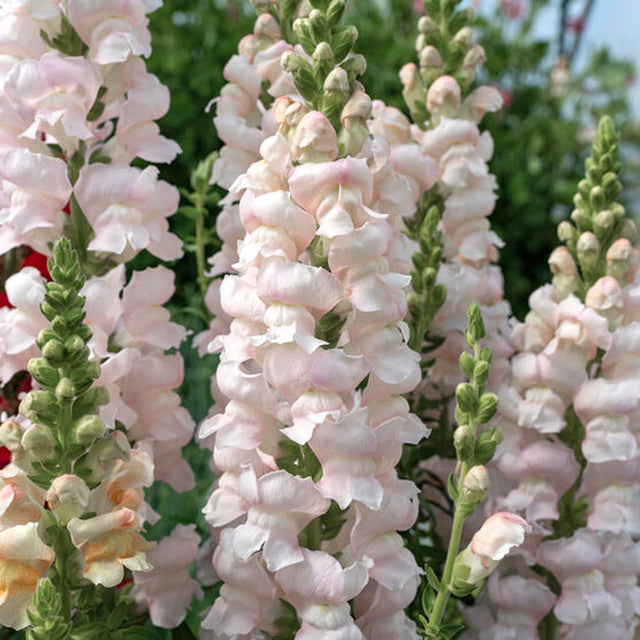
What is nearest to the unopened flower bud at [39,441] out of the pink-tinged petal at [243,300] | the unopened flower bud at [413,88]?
the pink-tinged petal at [243,300]

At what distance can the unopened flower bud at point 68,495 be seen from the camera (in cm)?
49

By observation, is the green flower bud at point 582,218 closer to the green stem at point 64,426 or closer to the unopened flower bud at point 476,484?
the unopened flower bud at point 476,484

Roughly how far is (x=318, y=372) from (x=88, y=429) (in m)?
0.11

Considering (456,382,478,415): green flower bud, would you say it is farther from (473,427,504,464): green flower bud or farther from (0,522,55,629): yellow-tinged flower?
(0,522,55,629): yellow-tinged flower

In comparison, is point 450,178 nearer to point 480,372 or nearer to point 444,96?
point 444,96

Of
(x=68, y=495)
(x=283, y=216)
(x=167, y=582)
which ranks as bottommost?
(x=167, y=582)

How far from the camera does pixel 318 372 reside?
1.69 feet

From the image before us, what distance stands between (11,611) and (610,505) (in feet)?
1.26

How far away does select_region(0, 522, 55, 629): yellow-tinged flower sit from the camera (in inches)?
19.6

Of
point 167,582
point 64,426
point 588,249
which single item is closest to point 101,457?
point 64,426

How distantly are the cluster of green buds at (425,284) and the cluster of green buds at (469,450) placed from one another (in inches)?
5.6

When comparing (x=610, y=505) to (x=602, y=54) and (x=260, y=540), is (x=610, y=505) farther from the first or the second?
(x=602, y=54)

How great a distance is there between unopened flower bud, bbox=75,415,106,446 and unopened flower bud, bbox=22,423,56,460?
13 millimetres

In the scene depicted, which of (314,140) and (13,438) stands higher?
(314,140)
